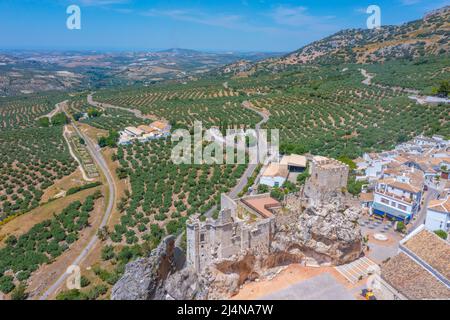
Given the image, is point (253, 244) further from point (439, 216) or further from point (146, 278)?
point (439, 216)

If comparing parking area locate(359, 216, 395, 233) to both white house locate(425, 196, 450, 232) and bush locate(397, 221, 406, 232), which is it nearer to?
bush locate(397, 221, 406, 232)

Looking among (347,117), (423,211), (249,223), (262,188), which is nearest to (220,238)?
(249,223)

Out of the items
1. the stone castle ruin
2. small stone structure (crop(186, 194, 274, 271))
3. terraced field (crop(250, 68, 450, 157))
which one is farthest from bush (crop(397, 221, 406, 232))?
terraced field (crop(250, 68, 450, 157))

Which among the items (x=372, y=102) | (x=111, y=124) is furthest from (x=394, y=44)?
(x=111, y=124)

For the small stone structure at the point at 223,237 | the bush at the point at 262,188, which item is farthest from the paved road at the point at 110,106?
the small stone structure at the point at 223,237

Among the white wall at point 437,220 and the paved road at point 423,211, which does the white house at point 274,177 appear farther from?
the white wall at point 437,220

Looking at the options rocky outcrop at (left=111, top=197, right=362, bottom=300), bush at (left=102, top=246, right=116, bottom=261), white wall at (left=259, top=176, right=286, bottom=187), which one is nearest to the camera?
rocky outcrop at (left=111, top=197, right=362, bottom=300)
